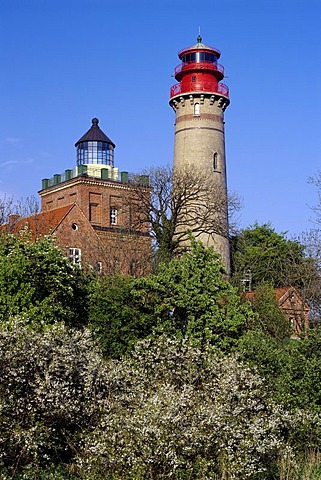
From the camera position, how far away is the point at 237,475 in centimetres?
1267

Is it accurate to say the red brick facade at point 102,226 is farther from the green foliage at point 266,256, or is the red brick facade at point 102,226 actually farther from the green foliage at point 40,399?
the green foliage at point 40,399

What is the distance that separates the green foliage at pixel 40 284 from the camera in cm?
2020

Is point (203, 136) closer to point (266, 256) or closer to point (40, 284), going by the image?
point (266, 256)

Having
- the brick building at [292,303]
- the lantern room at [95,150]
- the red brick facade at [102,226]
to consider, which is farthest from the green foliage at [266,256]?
the lantern room at [95,150]

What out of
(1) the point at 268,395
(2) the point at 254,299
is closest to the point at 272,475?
(1) the point at 268,395

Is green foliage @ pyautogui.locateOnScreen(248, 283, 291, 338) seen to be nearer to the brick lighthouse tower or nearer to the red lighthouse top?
the brick lighthouse tower

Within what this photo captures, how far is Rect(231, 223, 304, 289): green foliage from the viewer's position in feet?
154

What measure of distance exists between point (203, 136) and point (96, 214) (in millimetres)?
12115

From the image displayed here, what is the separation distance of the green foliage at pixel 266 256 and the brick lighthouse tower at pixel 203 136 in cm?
370

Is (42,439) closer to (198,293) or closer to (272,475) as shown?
(272,475)

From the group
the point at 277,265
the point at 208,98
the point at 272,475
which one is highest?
the point at 208,98

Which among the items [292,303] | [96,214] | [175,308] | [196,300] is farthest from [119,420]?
[96,214]

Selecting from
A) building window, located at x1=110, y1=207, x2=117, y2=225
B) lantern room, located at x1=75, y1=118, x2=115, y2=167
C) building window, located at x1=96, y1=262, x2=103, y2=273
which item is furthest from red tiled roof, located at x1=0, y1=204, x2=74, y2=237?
lantern room, located at x1=75, y1=118, x2=115, y2=167

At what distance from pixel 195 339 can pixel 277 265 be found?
32.4 meters
